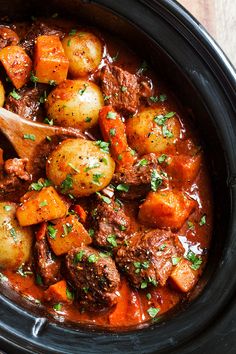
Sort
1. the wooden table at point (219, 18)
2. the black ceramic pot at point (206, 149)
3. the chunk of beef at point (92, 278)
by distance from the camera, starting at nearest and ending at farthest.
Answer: the black ceramic pot at point (206, 149) → the chunk of beef at point (92, 278) → the wooden table at point (219, 18)

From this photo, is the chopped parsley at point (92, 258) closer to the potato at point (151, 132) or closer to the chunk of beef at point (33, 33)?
the potato at point (151, 132)

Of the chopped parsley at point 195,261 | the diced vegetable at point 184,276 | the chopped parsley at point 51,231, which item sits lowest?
the chopped parsley at point 51,231

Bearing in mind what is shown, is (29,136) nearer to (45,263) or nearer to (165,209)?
(45,263)

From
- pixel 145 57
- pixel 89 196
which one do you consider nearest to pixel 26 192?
pixel 89 196

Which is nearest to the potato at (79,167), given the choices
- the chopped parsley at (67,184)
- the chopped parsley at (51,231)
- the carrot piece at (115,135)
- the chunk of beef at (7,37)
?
the chopped parsley at (67,184)

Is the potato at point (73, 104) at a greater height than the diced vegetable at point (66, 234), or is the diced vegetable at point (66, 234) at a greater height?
the potato at point (73, 104)

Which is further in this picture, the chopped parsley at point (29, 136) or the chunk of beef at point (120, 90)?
the chunk of beef at point (120, 90)
